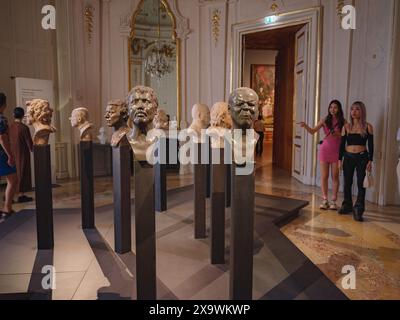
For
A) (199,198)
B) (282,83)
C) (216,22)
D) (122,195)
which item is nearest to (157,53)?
(216,22)

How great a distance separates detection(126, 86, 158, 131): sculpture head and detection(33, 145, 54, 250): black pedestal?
1213mm

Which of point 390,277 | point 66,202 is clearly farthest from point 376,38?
point 66,202

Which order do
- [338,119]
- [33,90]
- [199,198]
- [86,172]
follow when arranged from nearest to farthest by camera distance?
[199,198] → [86,172] → [338,119] → [33,90]

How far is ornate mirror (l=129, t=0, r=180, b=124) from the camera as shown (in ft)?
24.2

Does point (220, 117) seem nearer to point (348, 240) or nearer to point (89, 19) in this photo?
point (348, 240)

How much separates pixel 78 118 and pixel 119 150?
84 centimetres

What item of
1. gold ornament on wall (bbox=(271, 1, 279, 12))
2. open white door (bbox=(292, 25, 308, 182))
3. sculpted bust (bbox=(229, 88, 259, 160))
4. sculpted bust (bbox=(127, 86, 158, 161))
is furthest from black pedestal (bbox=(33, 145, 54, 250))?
gold ornament on wall (bbox=(271, 1, 279, 12))

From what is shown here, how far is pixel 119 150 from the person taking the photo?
271 cm

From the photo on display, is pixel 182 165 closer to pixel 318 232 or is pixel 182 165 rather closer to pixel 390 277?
pixel 318 232

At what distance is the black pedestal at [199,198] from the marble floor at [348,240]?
0.98 meters

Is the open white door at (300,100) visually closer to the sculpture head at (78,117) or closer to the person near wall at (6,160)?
the sculpture head at (78,117)

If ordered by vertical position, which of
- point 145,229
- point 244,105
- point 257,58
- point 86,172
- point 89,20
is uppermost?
point 257,58

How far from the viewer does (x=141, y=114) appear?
2021 millimetres

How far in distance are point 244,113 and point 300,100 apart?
5.00 metres
